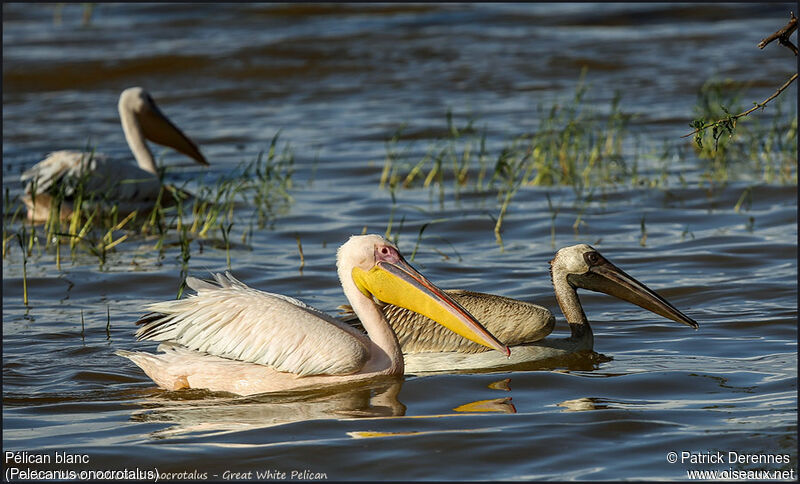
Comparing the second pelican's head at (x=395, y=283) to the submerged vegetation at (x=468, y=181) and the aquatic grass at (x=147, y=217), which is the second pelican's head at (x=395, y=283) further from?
the submerged vegetation at (x=468, y=181)

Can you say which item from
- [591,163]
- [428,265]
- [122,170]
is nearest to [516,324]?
[428,265]

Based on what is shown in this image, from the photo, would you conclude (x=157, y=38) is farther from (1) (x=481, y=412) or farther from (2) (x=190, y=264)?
(1) (x=481, y=412)

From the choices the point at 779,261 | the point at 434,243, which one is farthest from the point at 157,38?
the point at 779,261

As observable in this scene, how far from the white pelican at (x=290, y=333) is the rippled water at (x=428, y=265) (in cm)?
9

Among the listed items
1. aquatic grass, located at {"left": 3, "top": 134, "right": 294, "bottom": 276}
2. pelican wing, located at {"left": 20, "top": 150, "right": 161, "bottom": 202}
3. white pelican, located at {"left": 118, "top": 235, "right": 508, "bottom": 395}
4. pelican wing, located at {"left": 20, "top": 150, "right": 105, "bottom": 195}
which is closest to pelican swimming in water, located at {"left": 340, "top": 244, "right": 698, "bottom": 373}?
white pelican, located at {"left": 118, "top": 235, "right": 508, "bottom": 395}

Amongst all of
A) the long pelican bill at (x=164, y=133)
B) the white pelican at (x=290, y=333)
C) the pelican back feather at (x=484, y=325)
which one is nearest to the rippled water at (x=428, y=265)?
the white pelican at (x=290, y=333)

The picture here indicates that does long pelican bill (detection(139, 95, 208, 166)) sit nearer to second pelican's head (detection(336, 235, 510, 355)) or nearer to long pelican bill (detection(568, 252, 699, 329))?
long pelican bill (detection(568, 252, 699, 329))

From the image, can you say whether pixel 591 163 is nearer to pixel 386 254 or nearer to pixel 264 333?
pixel 386 254

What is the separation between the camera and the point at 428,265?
22.4ft

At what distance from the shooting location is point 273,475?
12.2ft

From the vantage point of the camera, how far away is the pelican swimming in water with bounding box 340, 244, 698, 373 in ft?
16.2

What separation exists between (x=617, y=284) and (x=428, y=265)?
5.76 feet

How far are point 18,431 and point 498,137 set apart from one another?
6.67 meters

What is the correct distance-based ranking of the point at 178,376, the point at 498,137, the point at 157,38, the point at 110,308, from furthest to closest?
1. the point at 157,38
2. the point at 498,137
3. the point at 110,308
4. the point at 178,376
